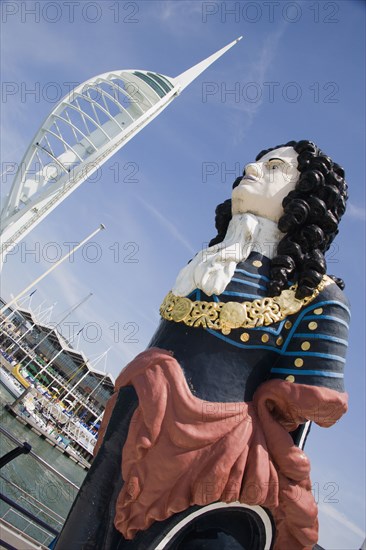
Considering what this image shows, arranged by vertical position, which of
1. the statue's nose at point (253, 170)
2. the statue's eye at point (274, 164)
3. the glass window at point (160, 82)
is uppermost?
→ the glass window at point (160, 82)

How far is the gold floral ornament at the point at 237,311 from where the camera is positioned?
2.66 m

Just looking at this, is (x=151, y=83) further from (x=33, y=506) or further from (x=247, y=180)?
(x=247, y=180)

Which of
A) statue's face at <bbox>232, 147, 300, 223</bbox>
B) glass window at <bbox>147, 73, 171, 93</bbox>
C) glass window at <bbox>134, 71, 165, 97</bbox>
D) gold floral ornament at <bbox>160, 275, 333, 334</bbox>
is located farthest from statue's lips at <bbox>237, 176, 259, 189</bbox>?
glass window at <bbox>147, 73, 171, 93</bbox>

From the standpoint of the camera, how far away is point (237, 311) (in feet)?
8.74

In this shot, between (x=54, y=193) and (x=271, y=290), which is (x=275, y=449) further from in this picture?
(x=54, y=193)

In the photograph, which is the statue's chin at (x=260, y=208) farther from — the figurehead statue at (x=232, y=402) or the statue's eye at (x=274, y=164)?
the statue's eye at (x=274, y=164)

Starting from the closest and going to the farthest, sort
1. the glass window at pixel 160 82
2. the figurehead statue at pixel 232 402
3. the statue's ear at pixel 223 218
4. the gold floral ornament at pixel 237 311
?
1. the figurehead statue at pixel 232 402
2. the gold floral ornament at pixel 237 311
3. the statue's ear at pixel 223 218
4. the glass window at pixel 160 82

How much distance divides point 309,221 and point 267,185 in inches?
16.1

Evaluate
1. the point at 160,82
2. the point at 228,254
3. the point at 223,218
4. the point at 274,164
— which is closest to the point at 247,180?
the point at 274,164

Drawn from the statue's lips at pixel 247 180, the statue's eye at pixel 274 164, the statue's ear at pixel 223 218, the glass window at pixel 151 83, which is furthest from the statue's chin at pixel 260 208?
the glass window at pixel 151 83

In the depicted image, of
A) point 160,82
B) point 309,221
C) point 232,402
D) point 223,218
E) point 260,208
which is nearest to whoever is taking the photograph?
point 232,402

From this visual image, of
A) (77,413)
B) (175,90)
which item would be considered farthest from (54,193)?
(77,413)

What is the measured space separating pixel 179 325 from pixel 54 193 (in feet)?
67.6

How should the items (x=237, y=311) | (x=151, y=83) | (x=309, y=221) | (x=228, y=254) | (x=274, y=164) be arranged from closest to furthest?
1. (x=237, y=311)
2. (x=228, y=254)
3. (x=309, y=221)
4. (x=274, y=164)
5. (x=151, y=83)
